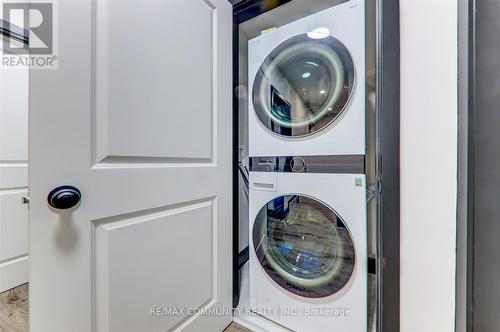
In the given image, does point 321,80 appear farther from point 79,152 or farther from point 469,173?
point 79,152

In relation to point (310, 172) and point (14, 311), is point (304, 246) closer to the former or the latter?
point (310, 172)

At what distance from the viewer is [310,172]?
969mm

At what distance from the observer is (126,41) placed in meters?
0.67

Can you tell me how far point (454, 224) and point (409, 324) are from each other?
1.42ft

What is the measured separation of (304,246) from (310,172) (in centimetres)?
38

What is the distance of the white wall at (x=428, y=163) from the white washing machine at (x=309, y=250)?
159mm

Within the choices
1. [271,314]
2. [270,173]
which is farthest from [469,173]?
[271,314]

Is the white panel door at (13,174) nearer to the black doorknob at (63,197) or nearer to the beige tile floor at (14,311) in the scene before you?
the beige tile floor at (14,311)

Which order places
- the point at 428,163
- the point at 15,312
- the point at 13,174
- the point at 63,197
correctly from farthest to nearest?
1. the point at 13,174
2. the point at 15,312
3. the point at 428,163
4. the point at 63,197

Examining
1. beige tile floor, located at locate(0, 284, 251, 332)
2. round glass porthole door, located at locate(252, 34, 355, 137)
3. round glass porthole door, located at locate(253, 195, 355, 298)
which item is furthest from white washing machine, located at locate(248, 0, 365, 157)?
beige tile floor, located at locate(0, 284, 251, 332)

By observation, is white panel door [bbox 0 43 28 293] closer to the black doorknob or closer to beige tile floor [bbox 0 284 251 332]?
beige tile floor [bbox 0 284 251 332]

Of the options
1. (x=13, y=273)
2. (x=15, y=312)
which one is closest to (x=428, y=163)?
(x=15, y=312)

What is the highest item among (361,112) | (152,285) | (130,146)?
(361,112)

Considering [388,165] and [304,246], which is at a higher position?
[388,165]
